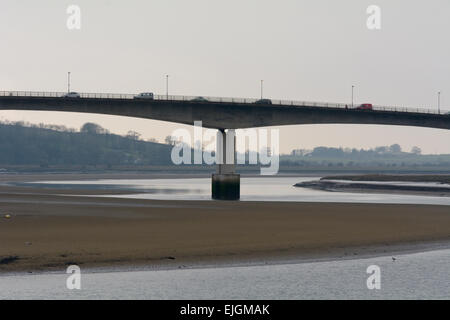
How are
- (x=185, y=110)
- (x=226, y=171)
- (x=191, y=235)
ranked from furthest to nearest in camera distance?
(x=185, y=110) → (x=226, y=171) → (x=191, y=235)

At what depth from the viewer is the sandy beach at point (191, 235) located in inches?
1297

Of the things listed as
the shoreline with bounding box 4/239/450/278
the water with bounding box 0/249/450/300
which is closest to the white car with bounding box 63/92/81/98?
the shoreline with bounding box 4/239/450/278

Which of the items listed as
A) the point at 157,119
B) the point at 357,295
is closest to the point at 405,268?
the point at 357,295

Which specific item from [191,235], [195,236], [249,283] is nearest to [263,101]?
[191,235]

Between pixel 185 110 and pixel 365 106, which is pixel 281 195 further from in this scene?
pixel 365 106

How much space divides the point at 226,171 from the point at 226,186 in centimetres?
315

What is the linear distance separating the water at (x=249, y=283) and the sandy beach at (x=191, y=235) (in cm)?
188

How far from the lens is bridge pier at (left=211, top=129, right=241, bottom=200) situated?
85062 mm

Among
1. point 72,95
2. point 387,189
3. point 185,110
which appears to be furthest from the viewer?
point 387,189

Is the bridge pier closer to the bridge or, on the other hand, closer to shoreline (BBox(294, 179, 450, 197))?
the bridge

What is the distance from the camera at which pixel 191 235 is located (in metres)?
39.8

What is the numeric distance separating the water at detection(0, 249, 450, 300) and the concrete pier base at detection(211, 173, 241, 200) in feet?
168
